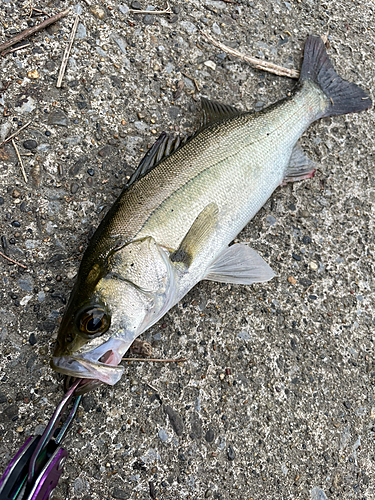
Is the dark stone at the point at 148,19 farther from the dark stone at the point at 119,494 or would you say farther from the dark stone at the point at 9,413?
the dark stone at the point at 119,494

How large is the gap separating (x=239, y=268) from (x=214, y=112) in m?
1.19

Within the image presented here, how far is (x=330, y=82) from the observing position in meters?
3.48

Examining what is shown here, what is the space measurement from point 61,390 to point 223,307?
118 centimetres

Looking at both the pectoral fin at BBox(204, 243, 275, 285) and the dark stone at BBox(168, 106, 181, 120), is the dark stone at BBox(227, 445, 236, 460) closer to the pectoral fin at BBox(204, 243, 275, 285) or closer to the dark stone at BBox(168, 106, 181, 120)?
the pectoral fin at BBox(204, 243, 275, 285)

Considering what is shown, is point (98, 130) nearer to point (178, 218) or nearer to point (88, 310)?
point (178, 218)

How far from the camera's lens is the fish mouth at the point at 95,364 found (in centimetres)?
198

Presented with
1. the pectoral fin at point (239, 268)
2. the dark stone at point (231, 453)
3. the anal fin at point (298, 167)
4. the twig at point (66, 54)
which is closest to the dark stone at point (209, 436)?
the dark stone at point (231, 453)

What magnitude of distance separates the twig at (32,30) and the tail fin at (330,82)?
2020 mm

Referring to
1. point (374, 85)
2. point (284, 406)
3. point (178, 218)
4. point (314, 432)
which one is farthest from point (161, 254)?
point (374, 85)

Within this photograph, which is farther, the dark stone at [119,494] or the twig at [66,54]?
the twig at [66,54]

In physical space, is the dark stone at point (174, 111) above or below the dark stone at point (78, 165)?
below

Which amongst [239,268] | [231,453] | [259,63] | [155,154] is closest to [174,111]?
[155,154]

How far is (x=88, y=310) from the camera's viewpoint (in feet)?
6.70

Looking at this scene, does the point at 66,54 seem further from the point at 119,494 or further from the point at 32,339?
the point at 119,494
